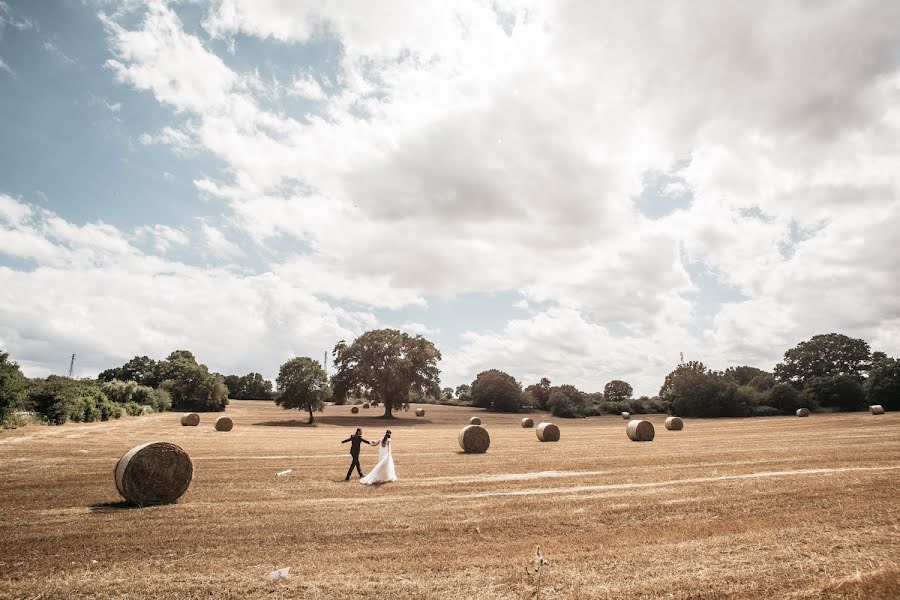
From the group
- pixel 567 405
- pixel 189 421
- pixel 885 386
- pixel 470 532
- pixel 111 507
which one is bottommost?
pixel 470 532

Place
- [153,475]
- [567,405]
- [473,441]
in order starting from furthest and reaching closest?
[567,405] → [473,441] → [153,475]

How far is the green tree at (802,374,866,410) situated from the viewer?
241 feet

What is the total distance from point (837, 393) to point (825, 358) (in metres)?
49.4

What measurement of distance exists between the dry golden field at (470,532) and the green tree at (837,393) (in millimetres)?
72954

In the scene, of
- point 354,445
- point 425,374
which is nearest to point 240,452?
point 354,445

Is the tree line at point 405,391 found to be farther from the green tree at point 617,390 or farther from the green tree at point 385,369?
A: the green tree at point 617,390

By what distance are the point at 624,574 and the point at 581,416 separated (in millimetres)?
78446

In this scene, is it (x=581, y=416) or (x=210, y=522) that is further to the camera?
(x=581, y=416)

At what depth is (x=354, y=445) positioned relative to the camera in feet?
56.5

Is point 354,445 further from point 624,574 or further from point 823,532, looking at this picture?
point 823,532

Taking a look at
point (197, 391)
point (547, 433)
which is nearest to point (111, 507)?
point (547, 433)

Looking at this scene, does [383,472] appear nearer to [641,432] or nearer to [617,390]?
[641,432]

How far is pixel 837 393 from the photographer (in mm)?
74812

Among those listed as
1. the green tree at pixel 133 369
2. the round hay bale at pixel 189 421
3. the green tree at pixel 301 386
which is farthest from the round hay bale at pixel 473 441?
the green tree at pixel 133 369
